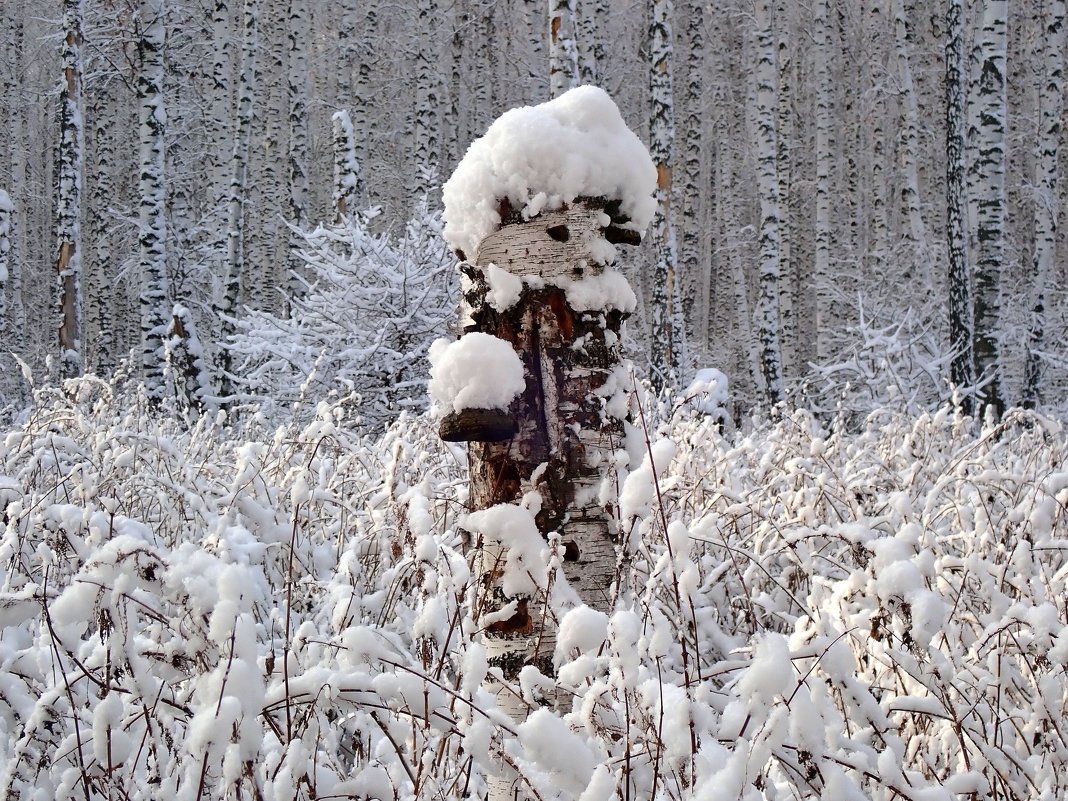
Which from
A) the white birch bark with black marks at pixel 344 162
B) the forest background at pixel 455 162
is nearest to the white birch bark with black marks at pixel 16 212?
the forest background at pixel 455 162

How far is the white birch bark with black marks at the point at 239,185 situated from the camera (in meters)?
11.0

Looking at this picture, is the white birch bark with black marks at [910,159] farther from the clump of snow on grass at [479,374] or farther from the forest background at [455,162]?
the clump of snow on grass at [479,374]

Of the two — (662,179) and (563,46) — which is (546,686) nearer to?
(563,46)

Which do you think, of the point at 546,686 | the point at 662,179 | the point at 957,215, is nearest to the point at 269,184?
the point at 662,179

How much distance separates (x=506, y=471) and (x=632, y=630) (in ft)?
2.01

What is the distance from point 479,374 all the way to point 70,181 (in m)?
10.2

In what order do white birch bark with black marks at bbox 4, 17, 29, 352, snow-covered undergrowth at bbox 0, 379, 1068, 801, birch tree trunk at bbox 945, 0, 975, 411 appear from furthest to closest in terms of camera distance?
white birch bark with black marks at bbox 4, 17, 29, 352 < birch tree trunk at bbox 945, 0, 975, 411 < snow-covered undergrowth at bbox 0, 379, 1068, 801

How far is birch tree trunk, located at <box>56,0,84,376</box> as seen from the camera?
32.4 feet

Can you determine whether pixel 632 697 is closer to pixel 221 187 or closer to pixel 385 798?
pixel 385 798

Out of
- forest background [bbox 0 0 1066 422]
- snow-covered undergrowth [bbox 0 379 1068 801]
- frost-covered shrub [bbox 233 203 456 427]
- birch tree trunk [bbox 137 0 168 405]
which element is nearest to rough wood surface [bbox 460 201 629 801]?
snow-covered undergrowth [bbox 0 379 1068 801]

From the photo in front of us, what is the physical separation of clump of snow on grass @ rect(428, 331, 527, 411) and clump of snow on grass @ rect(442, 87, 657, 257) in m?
0.27

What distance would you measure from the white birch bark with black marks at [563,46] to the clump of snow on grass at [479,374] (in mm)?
7216

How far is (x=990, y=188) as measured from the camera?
838cm

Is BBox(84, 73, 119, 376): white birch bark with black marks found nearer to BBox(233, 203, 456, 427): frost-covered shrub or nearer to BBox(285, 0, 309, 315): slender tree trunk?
BBox(285, 0, 309, 315): slender tree trunk
